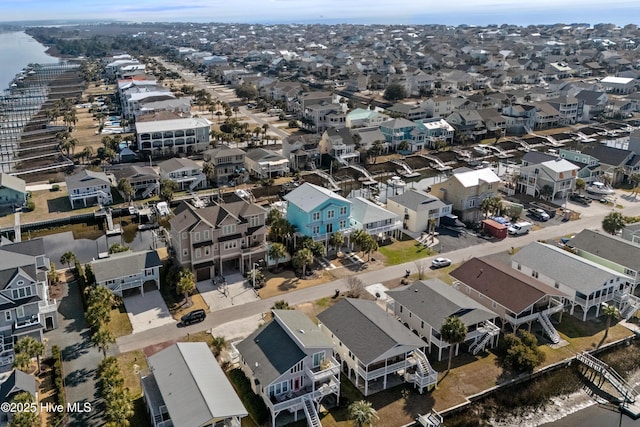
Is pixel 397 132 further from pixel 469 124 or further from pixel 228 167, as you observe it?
pixel 228 167

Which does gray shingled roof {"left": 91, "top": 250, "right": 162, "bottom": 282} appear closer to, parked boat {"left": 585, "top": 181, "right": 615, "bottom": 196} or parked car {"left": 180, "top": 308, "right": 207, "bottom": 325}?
parked car {"left": 180, "top": 308, "right": 207, "bottom": 325}

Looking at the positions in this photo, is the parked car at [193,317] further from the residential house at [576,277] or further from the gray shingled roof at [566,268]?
the gray shingled roof at [566,268]

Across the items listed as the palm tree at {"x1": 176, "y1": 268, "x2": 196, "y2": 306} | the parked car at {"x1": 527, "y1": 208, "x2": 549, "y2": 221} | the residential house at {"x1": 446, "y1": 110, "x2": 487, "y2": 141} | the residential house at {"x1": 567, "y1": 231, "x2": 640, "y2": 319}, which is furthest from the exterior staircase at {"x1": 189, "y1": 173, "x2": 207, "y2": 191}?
the residential house at {"x1": 446, "y1": 110, "x2": 487, "y2": 141}

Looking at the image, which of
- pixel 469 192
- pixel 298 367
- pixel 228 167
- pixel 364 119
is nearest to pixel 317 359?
pixel 298 367

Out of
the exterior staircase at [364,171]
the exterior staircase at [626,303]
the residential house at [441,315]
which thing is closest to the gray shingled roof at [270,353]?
the residential house at [441,315]

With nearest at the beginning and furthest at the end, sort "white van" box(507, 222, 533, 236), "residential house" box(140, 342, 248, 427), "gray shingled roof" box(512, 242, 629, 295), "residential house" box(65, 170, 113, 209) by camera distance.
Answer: "residential house" box(140, 342, 248, 427) → "gray shingled roof" box(512, 242, 629, 295) → "white van" box(507, 222, 533, 236) → "residential house" box(65, 170, 113, 209)

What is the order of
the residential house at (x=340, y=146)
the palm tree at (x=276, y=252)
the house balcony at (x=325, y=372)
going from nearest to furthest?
the house balcony at (x=325, y=372) → the palm tree at (x=276, y=252) → the residential house at (x=340, y=146)

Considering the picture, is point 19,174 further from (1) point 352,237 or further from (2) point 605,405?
(2) point 605,405
